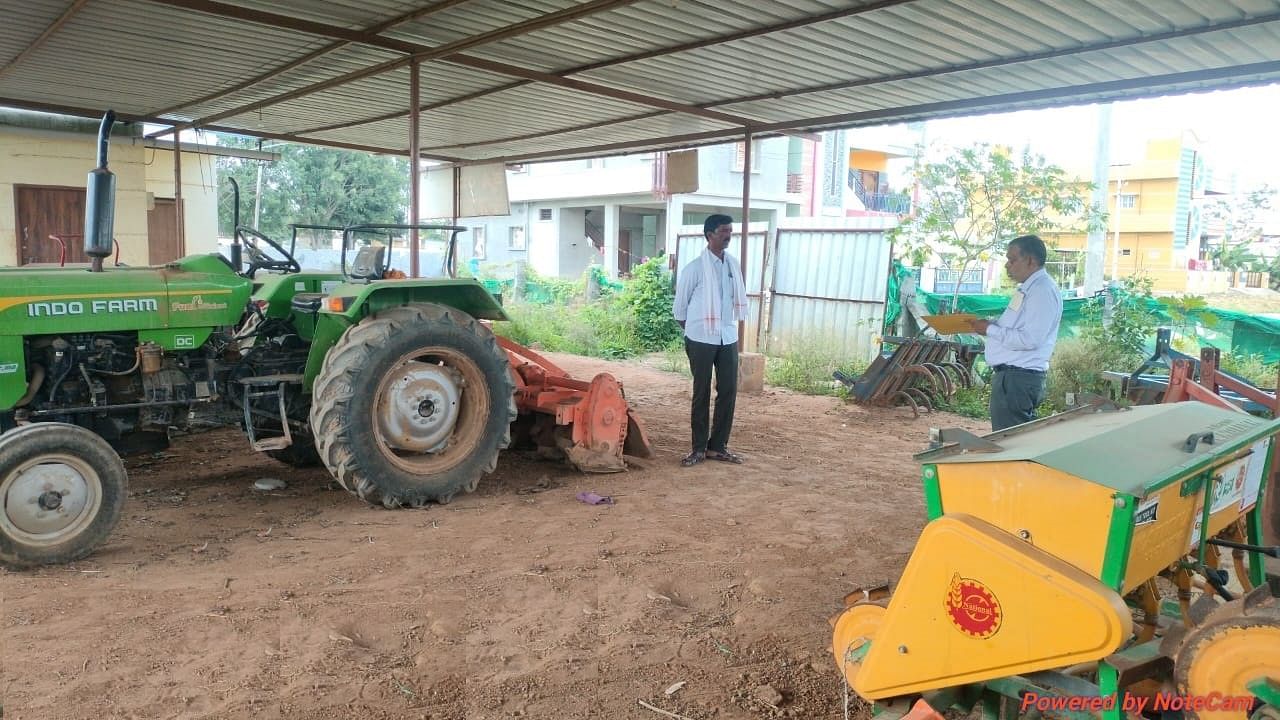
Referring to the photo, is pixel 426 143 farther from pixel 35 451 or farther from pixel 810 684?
pixel 810 684

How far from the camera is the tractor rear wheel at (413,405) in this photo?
4.68 metres

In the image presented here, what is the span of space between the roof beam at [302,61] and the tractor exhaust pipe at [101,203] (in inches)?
89.9

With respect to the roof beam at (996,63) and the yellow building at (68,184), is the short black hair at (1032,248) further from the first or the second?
the yellow building at (68,184)

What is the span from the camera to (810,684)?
294cm

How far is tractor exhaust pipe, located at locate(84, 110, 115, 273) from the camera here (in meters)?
3.89

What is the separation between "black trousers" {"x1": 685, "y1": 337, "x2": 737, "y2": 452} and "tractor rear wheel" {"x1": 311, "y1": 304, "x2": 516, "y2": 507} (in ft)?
4.89

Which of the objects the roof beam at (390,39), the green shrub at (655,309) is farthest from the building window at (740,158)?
the roof beam at (390,39)

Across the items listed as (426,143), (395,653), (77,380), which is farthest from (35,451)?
(426,143)

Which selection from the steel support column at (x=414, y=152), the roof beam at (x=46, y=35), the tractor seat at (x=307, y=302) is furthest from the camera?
the steel support column at (x=414, y=152)

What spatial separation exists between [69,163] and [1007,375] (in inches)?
447

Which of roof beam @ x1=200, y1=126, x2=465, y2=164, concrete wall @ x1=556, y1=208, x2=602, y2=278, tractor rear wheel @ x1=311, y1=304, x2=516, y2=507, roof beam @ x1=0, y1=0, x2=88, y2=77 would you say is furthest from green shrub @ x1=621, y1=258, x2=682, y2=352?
concrete wall @ x1=556, y1=208, x2=602, y2=278

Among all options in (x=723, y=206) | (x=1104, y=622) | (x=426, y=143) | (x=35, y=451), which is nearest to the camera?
(x=1104, y=622)

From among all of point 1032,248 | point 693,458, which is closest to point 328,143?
point 693,458

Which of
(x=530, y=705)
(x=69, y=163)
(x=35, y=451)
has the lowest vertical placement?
(x=530, y=705)
